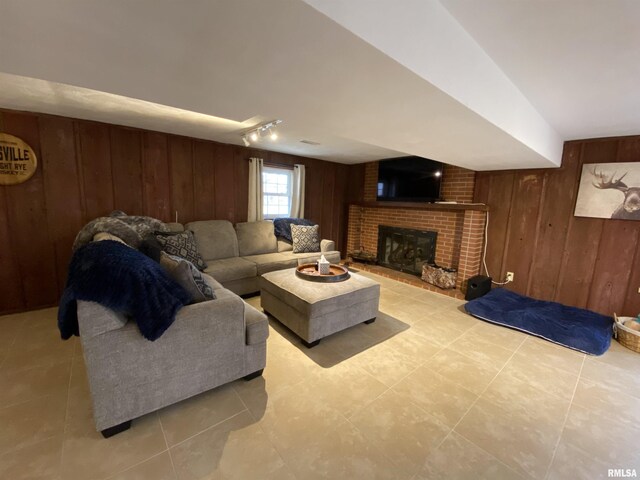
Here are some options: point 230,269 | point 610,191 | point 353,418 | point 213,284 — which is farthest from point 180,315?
point 610,191

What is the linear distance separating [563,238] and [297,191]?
12.6 ft

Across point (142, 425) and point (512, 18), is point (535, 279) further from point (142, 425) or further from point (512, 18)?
point (142, 425)

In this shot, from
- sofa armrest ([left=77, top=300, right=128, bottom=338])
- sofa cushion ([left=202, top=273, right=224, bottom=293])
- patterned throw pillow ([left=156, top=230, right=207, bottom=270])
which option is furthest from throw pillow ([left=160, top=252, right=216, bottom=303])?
patterned throw pillow ([left=156, top=230, right=207, bottom=270])

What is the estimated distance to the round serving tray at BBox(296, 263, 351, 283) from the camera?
265 cm

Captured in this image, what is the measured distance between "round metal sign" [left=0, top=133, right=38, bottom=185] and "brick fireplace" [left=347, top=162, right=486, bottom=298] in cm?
456

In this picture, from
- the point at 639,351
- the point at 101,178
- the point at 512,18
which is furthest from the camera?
the point at 101,178

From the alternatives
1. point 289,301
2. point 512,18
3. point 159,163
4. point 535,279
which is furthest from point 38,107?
point 535,279

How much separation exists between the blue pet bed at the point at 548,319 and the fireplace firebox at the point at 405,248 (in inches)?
45.3

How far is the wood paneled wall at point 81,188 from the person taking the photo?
108 inches

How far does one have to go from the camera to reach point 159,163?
11.3 feet

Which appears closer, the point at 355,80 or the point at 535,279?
the point at 355,80

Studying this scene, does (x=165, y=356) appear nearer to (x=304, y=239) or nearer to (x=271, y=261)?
(x=271, y=261)

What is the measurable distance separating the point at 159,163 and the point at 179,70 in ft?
8.87

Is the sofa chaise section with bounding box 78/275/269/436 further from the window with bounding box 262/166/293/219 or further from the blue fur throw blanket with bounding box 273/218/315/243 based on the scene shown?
the window with bounding box 262/166/293/219
